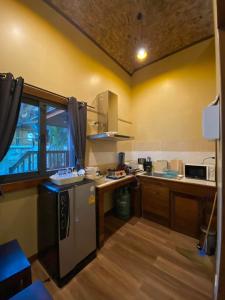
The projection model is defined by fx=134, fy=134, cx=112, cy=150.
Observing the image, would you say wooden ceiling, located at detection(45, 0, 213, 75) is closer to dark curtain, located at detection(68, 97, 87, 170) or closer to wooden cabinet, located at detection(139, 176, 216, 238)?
dark curtain, located at detection(68, 97, 87, 170)

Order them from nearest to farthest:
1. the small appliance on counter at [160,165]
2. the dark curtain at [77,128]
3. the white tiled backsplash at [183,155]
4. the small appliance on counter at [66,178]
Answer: the small appliance on counter at [66,178]
the dark curtain at [77,128]
the white tiled backsplash at [183,155]
the small appliance on counter at [160,165]

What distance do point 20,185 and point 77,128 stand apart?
0.99 m

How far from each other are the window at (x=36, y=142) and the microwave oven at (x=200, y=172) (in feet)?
6.80

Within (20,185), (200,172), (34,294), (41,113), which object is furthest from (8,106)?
(200,172)

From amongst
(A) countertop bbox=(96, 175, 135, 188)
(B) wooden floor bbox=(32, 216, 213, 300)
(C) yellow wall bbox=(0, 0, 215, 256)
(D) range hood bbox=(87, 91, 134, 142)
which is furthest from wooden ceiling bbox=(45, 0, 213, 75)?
(B) wooden floor bbox=(32, 216, 213, 300)

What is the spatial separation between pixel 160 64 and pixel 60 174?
2968 mm

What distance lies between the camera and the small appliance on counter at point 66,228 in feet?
4.28

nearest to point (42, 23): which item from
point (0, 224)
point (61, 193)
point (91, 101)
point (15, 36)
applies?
point (15, 36)

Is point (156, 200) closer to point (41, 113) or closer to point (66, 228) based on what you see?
point (66, 228)

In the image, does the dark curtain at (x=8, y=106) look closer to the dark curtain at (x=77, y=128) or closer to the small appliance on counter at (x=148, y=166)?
the dark curtain at (x=77, y=128)

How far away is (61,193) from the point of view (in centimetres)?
131

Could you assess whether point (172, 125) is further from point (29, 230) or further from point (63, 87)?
point (29, 230)

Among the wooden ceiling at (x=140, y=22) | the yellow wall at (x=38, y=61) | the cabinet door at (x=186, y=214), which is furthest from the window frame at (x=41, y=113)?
the cabinet door at (x=186, y=214)

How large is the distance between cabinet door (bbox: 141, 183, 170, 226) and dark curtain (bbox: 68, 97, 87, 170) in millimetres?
1294
